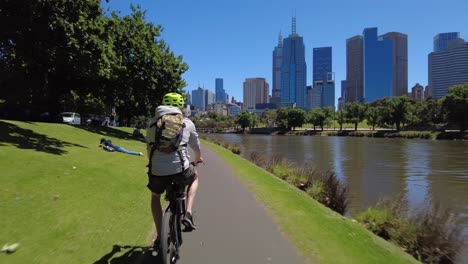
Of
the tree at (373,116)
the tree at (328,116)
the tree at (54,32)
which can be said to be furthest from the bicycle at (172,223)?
the tree at (328,116)

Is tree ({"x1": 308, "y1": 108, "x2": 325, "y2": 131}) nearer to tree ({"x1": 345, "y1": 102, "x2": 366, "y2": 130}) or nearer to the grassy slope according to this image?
tree ({"x1": 345, "y1": 102, "x2": 366, "y2": 130})

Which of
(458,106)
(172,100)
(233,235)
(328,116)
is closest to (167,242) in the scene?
(172,100)

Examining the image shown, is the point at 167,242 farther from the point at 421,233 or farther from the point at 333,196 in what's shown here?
the point at 333,196

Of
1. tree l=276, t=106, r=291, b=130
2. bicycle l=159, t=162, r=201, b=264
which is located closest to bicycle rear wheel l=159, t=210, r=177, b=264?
bicycle l=159, t=162, r=201, b=264

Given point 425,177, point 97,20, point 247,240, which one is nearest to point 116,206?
point 247,240

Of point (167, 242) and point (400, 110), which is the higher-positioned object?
point (400, 110)

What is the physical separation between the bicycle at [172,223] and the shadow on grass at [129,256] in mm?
424

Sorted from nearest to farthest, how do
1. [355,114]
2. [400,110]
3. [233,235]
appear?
[233,235], [400,110], [355,114]

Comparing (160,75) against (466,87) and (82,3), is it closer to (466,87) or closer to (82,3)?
(82,3)

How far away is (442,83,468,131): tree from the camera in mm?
84250

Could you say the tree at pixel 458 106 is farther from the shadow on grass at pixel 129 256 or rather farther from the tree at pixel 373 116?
the shadow on grass at pixel 129 256

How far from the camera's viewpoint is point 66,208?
6910 millimetres

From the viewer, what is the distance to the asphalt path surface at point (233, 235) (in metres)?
5.43

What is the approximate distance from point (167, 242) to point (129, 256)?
3.40 feet
